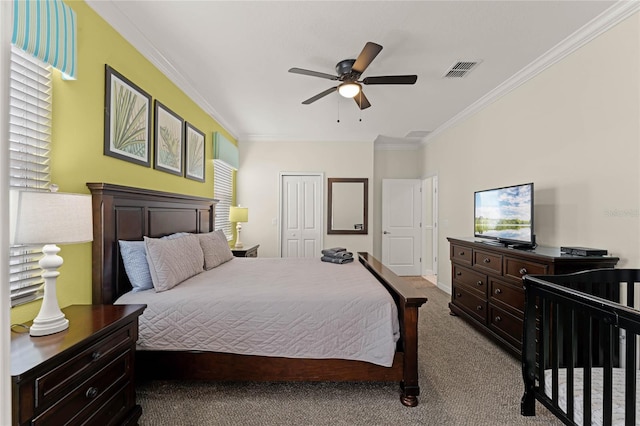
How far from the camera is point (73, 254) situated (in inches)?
73.5

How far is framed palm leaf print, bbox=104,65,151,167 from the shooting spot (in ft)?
7.12

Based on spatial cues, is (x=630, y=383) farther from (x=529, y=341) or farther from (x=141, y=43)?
(x=141, y=43)

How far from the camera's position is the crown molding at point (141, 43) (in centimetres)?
208

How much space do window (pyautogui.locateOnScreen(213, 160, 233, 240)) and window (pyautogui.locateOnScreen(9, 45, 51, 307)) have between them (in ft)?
8.80

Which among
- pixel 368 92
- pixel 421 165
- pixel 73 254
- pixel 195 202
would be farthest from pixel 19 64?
pixel 421 165

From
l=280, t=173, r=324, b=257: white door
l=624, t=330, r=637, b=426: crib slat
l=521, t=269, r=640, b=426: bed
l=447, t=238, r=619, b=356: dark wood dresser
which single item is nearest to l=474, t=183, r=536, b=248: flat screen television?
l=447, t=238, r=619, b=356: dark wood dresser

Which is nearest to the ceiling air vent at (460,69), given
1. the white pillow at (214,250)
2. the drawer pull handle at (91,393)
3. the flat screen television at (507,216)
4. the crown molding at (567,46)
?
the crown molding at (567,46)

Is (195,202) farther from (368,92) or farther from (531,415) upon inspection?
(531,415)

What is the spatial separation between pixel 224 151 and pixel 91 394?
3.56 m

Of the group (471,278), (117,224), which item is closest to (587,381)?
(471,278)

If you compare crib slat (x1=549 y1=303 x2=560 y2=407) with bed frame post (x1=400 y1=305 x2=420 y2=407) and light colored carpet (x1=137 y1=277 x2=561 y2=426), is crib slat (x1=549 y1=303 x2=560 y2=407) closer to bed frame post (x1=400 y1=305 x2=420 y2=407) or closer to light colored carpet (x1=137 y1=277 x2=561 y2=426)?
light colored carpet (x1=137 y1=277 x2=561 y2=426)

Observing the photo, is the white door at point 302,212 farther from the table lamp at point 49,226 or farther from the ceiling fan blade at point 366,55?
the table lamp at point 49,226

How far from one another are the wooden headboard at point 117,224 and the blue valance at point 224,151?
4.90 feet

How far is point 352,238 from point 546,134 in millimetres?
3411
